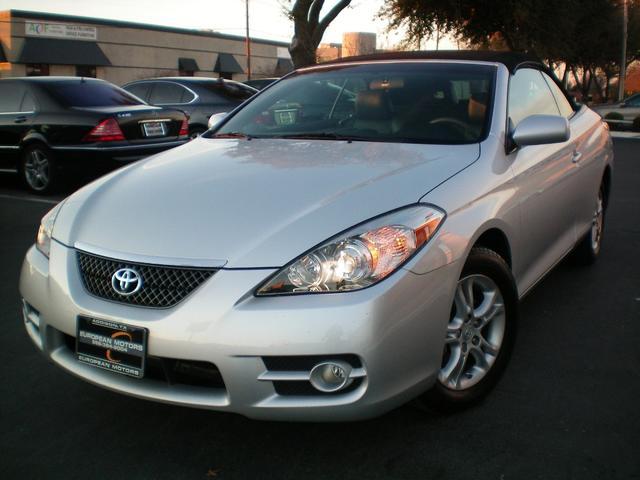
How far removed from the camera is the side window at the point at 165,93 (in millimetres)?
11930

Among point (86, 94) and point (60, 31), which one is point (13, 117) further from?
point (60, 31)

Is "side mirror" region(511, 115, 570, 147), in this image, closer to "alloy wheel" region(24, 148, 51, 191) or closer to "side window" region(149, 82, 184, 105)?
"alloy wheel" region(24, 148, 51, 191)

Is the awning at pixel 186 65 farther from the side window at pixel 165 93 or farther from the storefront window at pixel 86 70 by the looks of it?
the side window at pixel 165 93

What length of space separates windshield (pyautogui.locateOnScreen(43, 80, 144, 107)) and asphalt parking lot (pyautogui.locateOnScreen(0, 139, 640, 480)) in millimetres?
5557

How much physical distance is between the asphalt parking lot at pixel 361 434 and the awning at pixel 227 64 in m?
47.6

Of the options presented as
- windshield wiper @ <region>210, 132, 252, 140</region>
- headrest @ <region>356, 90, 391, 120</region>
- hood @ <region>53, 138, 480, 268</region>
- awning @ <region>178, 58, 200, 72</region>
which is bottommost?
hood @ <region>53, 138, 480, 268</region>

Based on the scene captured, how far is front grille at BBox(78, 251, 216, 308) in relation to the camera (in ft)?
8.18

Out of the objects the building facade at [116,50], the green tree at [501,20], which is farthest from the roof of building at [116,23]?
the green tree at [501,20]

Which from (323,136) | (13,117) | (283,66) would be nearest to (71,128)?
(13,117)

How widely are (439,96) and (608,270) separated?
7.39ft

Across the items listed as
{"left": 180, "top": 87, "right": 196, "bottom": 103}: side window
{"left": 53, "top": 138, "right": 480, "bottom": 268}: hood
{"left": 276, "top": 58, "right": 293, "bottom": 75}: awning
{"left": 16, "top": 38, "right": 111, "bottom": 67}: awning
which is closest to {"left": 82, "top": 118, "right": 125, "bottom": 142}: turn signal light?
{"left": 180, "top": 87, "right": 196, "bottom": 103}: side window

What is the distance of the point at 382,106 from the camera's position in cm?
382

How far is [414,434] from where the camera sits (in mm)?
2852

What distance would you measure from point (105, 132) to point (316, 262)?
647cm
